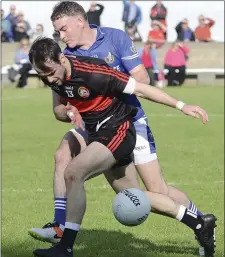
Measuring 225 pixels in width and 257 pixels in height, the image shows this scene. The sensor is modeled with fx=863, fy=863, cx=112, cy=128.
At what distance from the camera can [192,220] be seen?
841cm

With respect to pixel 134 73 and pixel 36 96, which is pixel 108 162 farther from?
pixel 36 96

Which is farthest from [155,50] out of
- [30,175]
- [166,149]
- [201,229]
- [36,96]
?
[201,229]

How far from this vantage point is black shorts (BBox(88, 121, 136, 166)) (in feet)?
24.8

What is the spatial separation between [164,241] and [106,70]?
2.55 meters

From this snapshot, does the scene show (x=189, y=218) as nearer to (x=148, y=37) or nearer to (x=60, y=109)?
(x=60, y=109)

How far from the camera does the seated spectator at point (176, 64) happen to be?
33188 millimetres

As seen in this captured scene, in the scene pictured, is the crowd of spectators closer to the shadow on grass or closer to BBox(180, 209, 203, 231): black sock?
the shadow on grass

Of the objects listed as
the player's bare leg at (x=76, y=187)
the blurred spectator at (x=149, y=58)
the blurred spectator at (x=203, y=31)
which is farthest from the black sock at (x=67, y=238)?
the blurred spectator at (x=203, y=31)

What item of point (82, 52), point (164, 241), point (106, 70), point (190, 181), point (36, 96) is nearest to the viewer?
point (106, 70)

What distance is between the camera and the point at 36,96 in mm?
29359

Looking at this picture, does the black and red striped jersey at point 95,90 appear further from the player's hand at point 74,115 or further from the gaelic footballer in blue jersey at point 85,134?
the gaelic footballer in blue jersey at point 85,134

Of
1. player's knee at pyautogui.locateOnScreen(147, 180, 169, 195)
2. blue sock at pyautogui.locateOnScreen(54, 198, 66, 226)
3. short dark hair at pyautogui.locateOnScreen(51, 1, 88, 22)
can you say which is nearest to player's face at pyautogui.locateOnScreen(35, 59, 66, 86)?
short dark hair at pyautogui.locateOnScreen(51, 1, 88, 22)

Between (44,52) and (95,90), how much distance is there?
557 millimetres

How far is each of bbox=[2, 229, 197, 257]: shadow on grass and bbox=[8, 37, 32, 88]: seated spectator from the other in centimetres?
2340
